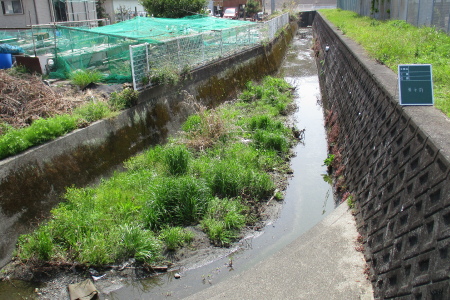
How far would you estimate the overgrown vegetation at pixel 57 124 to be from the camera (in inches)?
255

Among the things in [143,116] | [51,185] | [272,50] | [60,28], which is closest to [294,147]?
[143,116]

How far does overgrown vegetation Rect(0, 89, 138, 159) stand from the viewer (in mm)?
6466

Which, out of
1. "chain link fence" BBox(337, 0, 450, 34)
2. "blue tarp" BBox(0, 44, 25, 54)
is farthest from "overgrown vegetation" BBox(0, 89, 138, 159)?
"chain link fence" BBox(337, 0, 450, 34)

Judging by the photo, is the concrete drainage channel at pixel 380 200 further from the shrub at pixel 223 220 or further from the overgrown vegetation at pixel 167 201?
the overgrown vegetation at pixel 167 201

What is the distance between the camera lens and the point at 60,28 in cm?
1188

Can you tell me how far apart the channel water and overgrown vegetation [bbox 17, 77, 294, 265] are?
1.29 feet

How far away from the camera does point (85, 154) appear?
25.5ft

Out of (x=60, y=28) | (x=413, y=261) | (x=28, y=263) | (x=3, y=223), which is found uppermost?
(x=60, y=28)

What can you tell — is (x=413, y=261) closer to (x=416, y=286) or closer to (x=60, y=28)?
(x=416, y=286)

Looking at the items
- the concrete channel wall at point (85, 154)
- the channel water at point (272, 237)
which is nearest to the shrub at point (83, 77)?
the concrete channel wall at point (85, 154)

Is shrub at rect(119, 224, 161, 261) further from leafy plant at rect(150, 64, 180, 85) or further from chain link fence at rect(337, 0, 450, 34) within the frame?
chain link fence at rect(337, 0, 450, 34)

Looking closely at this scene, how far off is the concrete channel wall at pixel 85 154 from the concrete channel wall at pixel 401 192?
5.33m

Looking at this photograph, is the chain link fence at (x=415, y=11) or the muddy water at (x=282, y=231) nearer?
the muddy water at (x=282, y=231)

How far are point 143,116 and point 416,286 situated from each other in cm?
781
